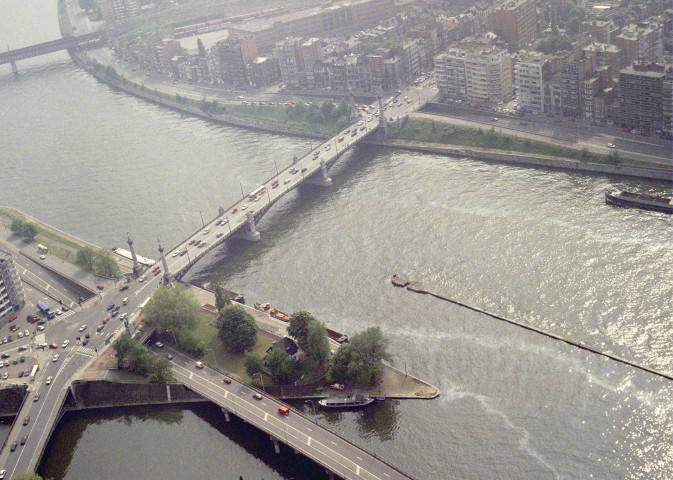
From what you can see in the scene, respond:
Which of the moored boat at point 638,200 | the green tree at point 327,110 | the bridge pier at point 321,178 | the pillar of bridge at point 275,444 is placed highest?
the green tree at point 327,110

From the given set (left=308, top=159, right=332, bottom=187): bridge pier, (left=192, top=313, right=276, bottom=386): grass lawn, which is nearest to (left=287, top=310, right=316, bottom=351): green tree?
(left=192, top=313, right=276, bottom=386): grass lawn

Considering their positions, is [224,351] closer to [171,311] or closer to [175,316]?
[175,316]

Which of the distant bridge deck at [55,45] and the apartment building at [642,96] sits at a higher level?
the distant bridge deck at [55,45]

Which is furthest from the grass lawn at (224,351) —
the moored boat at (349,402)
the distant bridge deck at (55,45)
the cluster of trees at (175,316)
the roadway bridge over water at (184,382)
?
the distant bridge deck at (55,45)

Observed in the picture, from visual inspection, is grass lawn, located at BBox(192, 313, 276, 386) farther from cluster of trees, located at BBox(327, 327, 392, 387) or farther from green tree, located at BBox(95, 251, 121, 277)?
green tree, located at BBox(95, 251, 121, 277)

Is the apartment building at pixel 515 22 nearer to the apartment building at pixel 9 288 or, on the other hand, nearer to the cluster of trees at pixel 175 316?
the cluster of trees at pixel 175 316

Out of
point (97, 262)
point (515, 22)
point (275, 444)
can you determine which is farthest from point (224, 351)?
point (515, 22)

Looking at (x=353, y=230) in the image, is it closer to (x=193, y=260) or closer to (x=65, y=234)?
(x=193, y=260)
